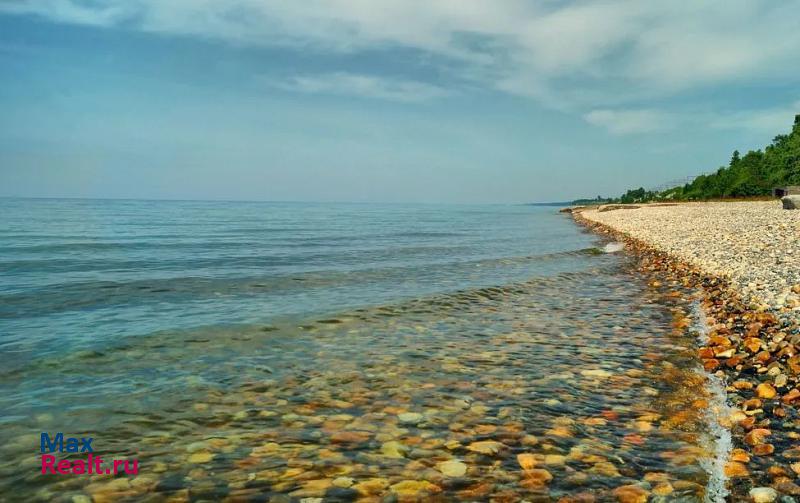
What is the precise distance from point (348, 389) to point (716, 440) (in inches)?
182

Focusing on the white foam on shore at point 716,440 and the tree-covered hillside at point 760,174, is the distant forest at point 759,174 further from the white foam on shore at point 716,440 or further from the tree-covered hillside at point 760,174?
the white foam on shore at point 716,440

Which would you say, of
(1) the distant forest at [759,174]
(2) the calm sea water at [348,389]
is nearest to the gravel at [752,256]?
(2) the calm sea water at [348,389]

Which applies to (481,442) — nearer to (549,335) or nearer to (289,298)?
(549,335)

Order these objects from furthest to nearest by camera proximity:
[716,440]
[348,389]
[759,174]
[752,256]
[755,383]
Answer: [759,174], [752,256], [348,389], [755,383], [716,440]

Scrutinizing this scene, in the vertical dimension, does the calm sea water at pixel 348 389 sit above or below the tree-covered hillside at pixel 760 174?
below

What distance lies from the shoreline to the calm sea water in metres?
0.38

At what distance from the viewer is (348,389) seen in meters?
7.13

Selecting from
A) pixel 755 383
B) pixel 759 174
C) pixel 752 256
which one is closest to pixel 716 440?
pixel 755 383

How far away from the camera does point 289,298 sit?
14.5 meters

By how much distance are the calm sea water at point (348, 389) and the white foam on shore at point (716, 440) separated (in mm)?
87

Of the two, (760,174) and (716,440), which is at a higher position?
(760,174)

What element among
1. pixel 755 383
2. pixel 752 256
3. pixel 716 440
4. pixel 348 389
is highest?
pixel 752 256

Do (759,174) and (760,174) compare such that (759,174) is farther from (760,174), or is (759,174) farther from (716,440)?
(716,440)

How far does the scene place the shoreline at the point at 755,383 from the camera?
4.46 metres
